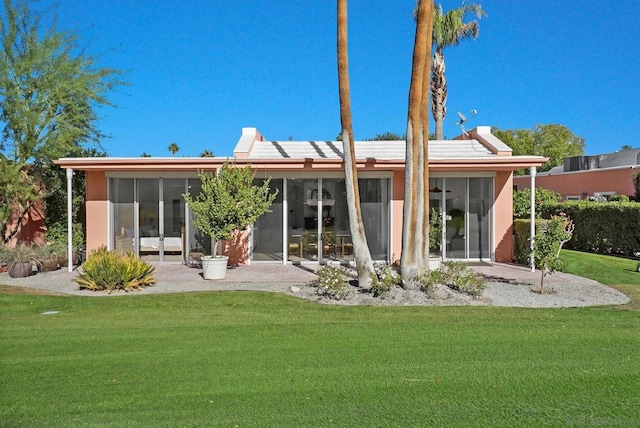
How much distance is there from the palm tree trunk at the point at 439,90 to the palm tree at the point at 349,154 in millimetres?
19608

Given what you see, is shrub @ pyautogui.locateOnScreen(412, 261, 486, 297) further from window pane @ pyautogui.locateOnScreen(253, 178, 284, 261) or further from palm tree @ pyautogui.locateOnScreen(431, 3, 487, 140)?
palm tree @ pyautogui.locateOnScreen(431, 3, 487, 140)

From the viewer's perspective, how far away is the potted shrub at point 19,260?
485 inches

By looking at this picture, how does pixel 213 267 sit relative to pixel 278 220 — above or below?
below

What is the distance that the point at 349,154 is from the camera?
10547 millimetres

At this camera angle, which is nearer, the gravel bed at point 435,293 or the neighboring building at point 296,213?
the gravel bed at point 435,293

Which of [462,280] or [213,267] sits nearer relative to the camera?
[462,280]

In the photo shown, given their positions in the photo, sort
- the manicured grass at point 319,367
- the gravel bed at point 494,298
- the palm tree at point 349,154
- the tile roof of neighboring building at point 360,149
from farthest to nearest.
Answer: the tile roof of neighboring building at point 360,149
the palm tree at point 349,154
the gravel bed at point 494,298
the manicured grass at point 319,367

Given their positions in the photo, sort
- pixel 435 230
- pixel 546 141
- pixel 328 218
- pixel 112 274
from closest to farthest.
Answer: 1. pixel 112 274
2. pixel 435 230
3. pixel 328 218
4. pixel 546 141

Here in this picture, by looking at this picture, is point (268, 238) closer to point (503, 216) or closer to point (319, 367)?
point (503, 216)

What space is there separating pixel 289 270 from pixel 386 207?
3726mm

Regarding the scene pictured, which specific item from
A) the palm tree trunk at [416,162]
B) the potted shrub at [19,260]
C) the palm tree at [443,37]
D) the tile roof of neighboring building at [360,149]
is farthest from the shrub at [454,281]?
the palm tree at [443,37]

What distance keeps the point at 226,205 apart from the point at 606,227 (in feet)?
42.9

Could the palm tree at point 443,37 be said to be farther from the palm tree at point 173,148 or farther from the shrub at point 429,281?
the palm tree at point 173,148

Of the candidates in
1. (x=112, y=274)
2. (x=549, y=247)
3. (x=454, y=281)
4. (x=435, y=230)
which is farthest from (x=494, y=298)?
(x=112, y=274)
